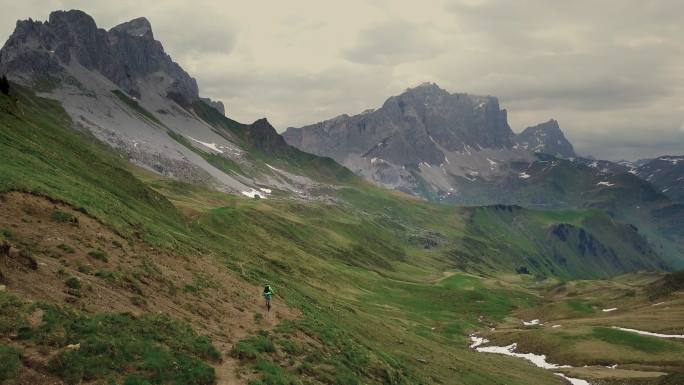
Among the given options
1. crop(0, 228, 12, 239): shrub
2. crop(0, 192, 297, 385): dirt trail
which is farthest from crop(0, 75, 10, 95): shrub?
crop(0, 228, 12, 239): shrub

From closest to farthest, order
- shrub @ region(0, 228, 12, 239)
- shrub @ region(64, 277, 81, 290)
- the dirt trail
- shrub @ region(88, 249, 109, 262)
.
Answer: the dirt trail < shrub @ region(64, 277, 81, 290) < shrub @ region(0, 228, 12, 239) < shrub @ region(88, 249, 109, 262)

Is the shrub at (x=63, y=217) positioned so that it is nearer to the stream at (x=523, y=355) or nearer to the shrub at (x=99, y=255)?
the shrub at (x=99, y=255)

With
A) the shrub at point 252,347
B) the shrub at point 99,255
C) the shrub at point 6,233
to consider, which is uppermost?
the shrub at point 6,233

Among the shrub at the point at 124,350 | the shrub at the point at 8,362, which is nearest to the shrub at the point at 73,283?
the shrub at the point at 124,350

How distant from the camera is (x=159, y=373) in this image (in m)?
28.2

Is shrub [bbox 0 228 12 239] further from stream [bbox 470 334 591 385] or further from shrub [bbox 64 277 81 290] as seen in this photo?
stream [bbox 470 334 591 385]

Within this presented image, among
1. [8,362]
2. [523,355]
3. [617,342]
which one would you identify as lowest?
[523,355]

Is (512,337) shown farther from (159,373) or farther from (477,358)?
(159,373)

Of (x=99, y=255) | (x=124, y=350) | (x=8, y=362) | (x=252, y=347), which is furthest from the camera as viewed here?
(x=99, y=255)

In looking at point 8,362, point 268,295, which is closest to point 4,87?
point 268,295

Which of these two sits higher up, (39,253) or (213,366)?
(39,253)

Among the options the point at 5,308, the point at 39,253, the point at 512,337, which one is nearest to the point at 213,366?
the point at 5,308

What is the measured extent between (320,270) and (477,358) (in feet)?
237

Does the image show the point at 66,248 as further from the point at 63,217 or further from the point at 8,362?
the point at 8,362
